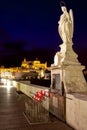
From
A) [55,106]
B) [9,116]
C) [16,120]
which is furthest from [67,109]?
[9,116]

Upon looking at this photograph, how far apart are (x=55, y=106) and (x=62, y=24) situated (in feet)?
11.5

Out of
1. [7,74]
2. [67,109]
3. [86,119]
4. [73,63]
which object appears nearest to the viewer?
[86,119]

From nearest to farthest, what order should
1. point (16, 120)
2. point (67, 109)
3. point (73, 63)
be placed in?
point (67, 109), point (16, 120), point (73, 63)

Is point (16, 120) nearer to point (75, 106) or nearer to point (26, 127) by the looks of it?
point (26, 127)

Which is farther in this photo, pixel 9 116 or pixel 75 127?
pixel 9 116

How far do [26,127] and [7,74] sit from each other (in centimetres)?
9148

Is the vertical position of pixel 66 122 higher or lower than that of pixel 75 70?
lower

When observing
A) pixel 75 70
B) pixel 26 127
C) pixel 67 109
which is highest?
pixel 75 70

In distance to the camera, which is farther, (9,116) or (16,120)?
(9,116)

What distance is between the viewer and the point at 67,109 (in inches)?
323

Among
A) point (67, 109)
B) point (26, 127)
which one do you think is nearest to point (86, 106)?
point (67, 109)

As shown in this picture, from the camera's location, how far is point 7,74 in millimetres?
98125

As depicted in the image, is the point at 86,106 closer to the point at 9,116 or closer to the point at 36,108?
the point at 36,108

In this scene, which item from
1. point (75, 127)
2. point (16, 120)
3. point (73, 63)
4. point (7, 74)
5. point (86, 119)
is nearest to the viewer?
point (86, 119)
